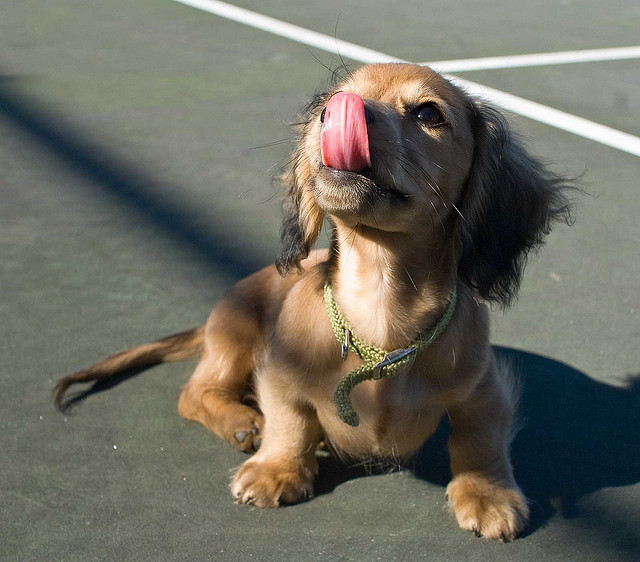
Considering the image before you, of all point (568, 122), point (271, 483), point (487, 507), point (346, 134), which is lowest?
point (271, 483)

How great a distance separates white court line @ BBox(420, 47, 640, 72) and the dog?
164 inches

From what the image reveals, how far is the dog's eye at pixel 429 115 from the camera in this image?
247cm

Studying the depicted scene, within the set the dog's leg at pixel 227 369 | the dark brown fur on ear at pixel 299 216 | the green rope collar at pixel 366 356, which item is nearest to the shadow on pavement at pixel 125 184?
the dog's leg at pixel 227 369

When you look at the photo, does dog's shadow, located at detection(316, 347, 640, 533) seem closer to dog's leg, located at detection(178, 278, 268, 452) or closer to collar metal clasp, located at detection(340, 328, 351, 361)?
dog's leg, located at detection(178, 278, 268, 452)

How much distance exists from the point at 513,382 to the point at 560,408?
0.23 m

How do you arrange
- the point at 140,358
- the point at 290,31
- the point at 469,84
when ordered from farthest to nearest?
the point at 290,31, the point at 469,84, the point at 140,358

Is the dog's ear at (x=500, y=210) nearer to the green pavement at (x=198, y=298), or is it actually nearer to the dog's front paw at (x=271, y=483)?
the green pavement at (x=198, y=298)

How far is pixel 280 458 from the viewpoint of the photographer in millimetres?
2754

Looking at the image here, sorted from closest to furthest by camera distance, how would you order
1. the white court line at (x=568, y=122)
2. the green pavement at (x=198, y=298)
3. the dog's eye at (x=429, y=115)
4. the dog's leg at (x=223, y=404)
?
the dog's eye at (x=429, y=115)
the green pavement at (x=198, y=298)
the dog's leg at (x=223, y=404)
the white court line at (x=568, y=122)

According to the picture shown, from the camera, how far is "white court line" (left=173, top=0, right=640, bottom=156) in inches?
221

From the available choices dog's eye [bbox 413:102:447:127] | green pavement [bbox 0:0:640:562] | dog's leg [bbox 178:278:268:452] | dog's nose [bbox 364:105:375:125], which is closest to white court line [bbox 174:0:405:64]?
green pavement [bbox 0:0:640:562]

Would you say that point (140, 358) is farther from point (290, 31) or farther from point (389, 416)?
point (290, 31)

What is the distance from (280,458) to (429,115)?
3.62ft

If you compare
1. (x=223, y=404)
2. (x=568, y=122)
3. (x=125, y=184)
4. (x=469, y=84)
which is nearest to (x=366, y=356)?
(x=223, y=404)
